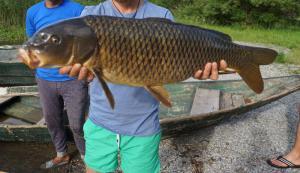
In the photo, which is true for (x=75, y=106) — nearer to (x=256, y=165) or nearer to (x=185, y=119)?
(x=185, y=119)

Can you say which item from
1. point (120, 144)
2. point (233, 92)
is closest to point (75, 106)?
point (120, 144)

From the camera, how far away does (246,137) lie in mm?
6945

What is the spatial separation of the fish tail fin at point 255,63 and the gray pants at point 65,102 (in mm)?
2593

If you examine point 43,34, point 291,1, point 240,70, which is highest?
point 43,34

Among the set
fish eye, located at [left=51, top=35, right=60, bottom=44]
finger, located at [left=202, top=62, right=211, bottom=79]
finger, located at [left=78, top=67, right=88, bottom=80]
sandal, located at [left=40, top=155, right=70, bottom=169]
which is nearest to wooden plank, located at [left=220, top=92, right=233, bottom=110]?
sandal, located at [left=40, top=155, right=70, bottom=169]

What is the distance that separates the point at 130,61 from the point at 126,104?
60 centimetres

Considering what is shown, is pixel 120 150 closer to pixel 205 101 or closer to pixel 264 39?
pixel 205 101

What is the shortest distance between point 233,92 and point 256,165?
2.53 metres

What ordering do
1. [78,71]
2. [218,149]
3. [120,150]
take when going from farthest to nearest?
[218,149] → [120,150] → [78,71]

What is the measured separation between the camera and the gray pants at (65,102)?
5105mm

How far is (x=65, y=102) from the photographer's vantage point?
5.28 meters

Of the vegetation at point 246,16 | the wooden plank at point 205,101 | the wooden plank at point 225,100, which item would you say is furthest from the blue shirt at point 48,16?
the vegetation at point 246,16

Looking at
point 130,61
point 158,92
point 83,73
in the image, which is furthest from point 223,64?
point 83,73

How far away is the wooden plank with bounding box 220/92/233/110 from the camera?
7.53m
